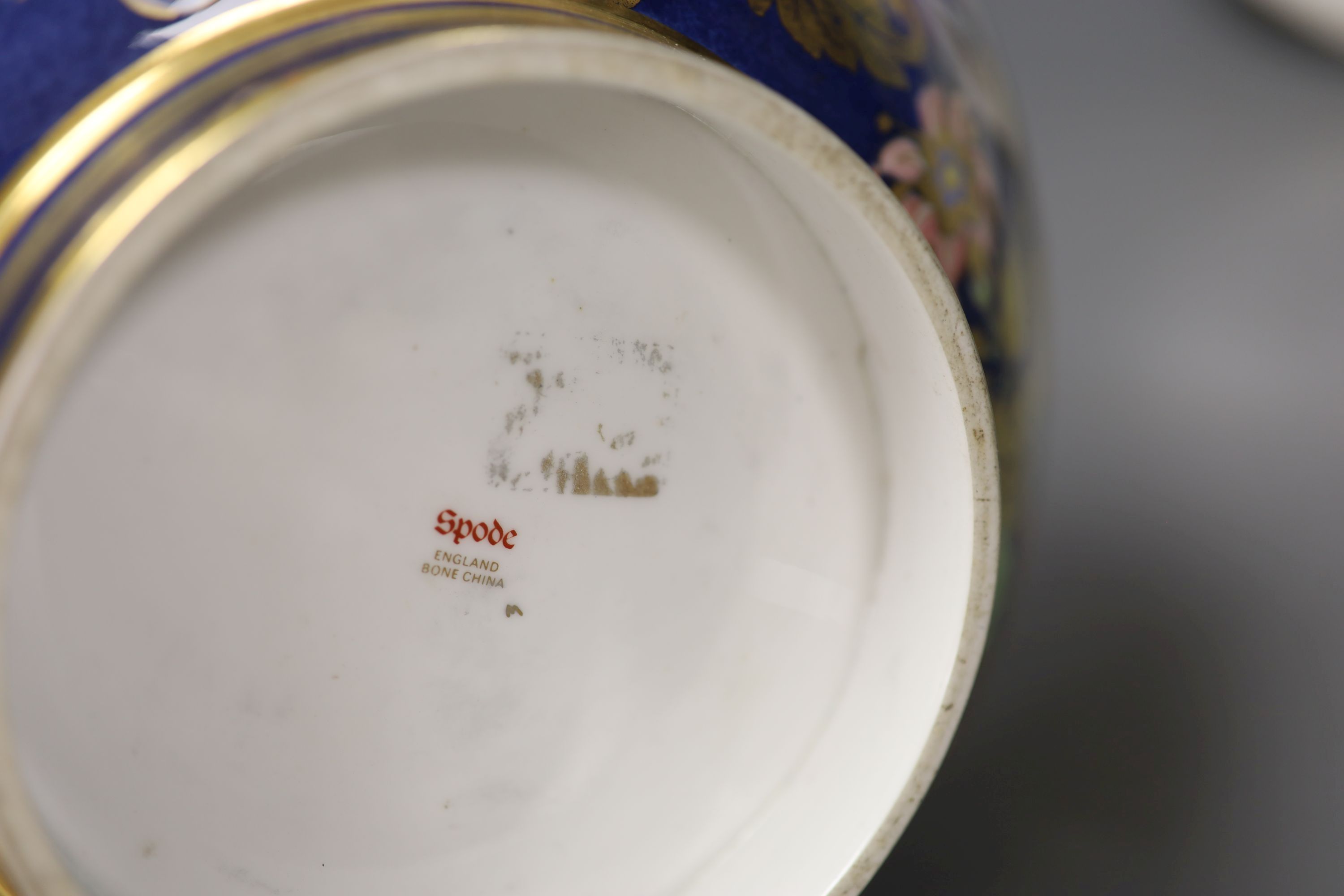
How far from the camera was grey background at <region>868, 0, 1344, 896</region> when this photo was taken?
510 mm

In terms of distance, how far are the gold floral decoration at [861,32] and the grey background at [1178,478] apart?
6.4 inches

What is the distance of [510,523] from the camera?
0.35m

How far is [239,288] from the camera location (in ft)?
0.97

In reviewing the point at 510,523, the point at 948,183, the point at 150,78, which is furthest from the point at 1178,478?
the point at 150,78

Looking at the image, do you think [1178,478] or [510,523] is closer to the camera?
[510,523]

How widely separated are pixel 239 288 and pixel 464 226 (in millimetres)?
65

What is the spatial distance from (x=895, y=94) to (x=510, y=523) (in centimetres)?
21

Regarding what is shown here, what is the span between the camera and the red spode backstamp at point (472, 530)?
1.13 feet

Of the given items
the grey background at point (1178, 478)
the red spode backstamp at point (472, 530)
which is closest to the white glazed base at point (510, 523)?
the red spode backstamp at point (472, 530)

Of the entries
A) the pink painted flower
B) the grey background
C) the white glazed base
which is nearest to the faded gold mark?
the white glazed base

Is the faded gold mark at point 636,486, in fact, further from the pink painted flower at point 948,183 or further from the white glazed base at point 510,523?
the pink painted flower at point 948,183

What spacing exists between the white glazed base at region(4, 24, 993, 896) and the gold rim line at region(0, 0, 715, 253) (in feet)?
0.09

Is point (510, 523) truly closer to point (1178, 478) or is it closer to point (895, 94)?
point (895, 94)

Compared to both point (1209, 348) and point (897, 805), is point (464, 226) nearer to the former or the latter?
point (897, 805)
